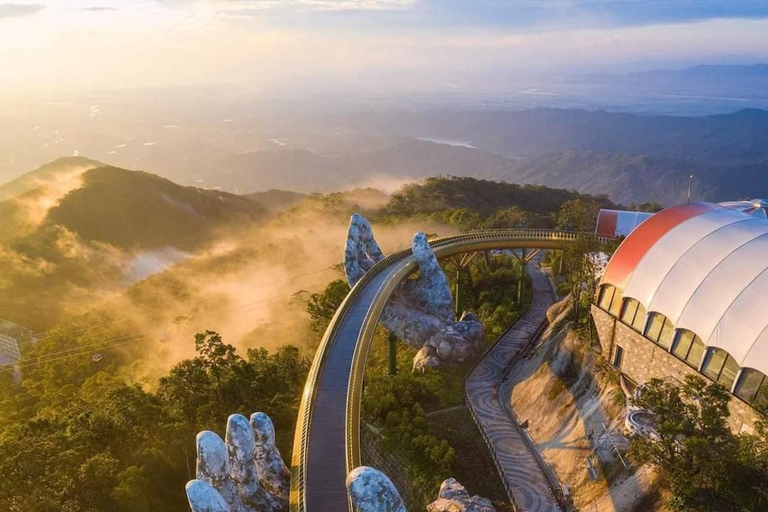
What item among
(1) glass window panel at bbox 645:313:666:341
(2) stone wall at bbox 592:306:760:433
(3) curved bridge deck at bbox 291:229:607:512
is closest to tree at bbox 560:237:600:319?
(2) stone wall at bbox 592:306:760:433

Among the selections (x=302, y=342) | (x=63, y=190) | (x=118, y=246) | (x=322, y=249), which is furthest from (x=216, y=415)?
(x=63, y=190)

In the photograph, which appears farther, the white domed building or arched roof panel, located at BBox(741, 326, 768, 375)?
the white domed building

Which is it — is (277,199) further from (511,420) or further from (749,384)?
(749,384)

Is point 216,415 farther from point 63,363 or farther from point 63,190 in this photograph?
point 63,190

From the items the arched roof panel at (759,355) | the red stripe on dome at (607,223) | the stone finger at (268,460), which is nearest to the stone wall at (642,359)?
the arched roof panel at (759,355)

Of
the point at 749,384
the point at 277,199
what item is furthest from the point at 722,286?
the point at 277,199

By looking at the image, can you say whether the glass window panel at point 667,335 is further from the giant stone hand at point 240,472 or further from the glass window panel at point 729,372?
the giant stone hand at point 240,472

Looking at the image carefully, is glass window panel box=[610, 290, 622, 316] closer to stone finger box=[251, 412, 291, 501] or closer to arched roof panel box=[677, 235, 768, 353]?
arched roof panel box=[677, 235, 768, 353]
